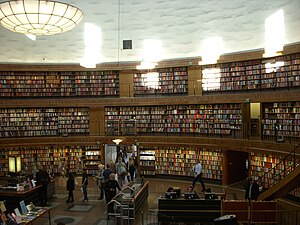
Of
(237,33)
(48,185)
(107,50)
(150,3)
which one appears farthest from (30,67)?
(237,33)

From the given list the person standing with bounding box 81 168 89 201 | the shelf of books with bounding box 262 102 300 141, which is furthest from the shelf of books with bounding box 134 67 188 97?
the person standing with bounding box 81 168 89 201

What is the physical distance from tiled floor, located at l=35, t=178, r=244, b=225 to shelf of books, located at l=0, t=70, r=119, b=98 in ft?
15.0

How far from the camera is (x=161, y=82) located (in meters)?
16.4

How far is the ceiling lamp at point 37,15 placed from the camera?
5.03 m

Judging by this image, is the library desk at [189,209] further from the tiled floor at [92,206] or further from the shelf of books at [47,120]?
the shelf of books at [47,120]

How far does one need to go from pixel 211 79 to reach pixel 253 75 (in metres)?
1.96

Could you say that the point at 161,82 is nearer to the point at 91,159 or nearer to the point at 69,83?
the point at 69,83

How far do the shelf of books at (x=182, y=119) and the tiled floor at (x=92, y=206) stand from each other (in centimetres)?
241

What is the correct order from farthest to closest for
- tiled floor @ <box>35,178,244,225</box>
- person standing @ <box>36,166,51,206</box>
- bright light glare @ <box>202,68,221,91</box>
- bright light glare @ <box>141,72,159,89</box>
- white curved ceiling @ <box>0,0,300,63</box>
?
bright light glare @ <box>141,72,159,89</box> → bright light glare @ <box>202,68,221,91</box> → person standing @ <box>36,166,51,206</box> → white curved ceiling @ <box>0,0,300,63</box> → tiled floor @ <box>35,178,244,225</box>

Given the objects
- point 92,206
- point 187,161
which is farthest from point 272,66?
point 92,206

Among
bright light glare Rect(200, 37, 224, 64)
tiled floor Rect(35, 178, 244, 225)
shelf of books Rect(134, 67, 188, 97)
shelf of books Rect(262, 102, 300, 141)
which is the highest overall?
bright light glare Rect(200, 37, 224, 64)

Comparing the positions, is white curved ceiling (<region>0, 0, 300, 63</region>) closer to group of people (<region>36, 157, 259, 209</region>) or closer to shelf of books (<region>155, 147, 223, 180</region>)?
shelf of books (<region>155, 147, 223, 180</region>)

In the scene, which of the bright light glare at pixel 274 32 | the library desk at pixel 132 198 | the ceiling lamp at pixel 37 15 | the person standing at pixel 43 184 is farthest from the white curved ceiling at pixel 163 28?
the library desk at pixel 132 198

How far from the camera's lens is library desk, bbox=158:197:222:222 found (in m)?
9.14
